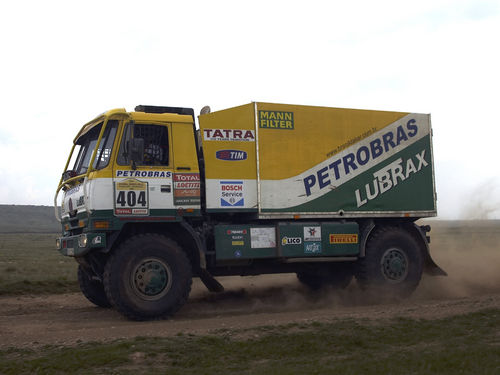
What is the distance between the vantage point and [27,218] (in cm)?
11612

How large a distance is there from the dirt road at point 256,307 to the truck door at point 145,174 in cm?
193

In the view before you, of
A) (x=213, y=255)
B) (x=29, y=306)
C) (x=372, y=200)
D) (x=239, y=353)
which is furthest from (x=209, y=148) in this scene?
(x=29, y=306)

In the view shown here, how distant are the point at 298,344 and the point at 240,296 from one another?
5.89 m

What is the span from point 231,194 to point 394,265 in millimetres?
3812

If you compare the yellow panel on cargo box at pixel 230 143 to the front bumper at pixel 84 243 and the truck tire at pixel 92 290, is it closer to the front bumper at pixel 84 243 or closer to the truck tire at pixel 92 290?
the front bumper at pixel 84 243

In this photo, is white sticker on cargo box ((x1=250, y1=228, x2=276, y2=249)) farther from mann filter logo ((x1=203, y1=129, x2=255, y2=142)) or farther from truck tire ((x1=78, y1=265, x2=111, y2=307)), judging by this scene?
truck tire ((x1=78, y1=265, x2=111, y2=307))

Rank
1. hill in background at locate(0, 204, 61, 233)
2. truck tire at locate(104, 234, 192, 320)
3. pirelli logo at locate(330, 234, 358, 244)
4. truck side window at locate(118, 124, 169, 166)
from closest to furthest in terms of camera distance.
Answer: truck tire at locate(104, 234, 192, 320) → truck side window at locate(118, 124, 169, 166) → pirelli logo at locate(330, 234, 358, 244) → hill in background at locate(0, 204, 61, 233)

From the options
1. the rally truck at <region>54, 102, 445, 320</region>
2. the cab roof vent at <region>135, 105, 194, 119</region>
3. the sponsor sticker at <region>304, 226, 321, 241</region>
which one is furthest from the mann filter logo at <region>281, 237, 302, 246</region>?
the cab roof vent at <region>135, 105, 194, 119</region>

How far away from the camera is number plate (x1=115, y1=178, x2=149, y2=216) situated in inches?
364

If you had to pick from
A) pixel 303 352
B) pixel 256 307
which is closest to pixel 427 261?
pixel 256 307

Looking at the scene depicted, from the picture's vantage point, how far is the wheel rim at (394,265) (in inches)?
446

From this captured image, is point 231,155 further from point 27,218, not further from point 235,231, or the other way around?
point 27,218

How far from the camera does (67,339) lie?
291 inches

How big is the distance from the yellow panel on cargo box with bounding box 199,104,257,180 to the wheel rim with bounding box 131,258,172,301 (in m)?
1.83
